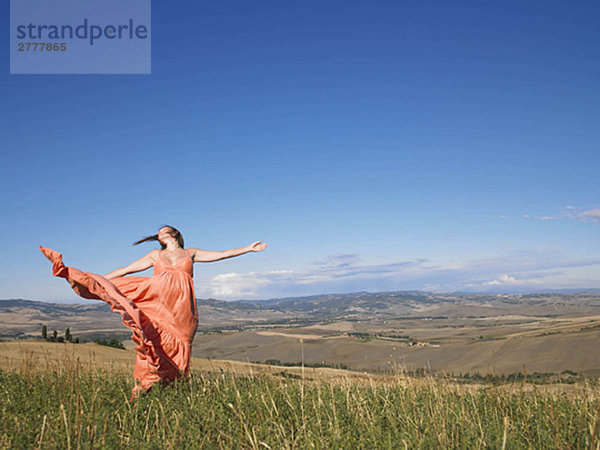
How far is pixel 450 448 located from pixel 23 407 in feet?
13.7

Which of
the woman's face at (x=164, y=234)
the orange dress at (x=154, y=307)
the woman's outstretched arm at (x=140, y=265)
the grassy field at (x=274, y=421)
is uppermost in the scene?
the woman's face at (x=164, y=234)

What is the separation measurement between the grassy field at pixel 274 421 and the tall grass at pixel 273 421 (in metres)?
0.01

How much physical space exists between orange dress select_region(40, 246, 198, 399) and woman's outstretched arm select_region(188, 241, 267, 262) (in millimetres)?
124

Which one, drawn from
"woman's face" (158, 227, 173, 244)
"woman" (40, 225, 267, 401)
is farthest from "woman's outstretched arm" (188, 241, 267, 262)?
"woman's face" (158, 227, 173, 244)

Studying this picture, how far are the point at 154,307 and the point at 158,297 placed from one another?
0.46ft

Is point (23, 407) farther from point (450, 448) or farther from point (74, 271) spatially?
point (450, 448)

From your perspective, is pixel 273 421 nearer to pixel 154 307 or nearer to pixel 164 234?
pixel 154 307

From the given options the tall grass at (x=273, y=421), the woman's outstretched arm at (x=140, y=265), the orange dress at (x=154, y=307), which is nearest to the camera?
the tall grass at (x=273, y=421)

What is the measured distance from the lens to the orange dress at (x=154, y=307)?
5.50 meters

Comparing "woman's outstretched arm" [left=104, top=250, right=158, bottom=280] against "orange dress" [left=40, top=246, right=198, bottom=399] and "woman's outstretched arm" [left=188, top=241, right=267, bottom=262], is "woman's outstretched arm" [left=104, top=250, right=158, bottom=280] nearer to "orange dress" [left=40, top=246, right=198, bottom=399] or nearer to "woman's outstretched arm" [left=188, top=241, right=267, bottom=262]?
"orange dress" [left=40, top=246, right=198, bottom=399]

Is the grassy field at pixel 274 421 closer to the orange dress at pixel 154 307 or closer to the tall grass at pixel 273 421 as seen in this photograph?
the tall grass at pixel 273 421

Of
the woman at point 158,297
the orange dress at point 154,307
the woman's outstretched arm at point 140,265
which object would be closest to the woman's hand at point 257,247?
the woman at point 158,297

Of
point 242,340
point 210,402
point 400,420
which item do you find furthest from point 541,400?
point 242,340

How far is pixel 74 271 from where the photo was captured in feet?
18.2
